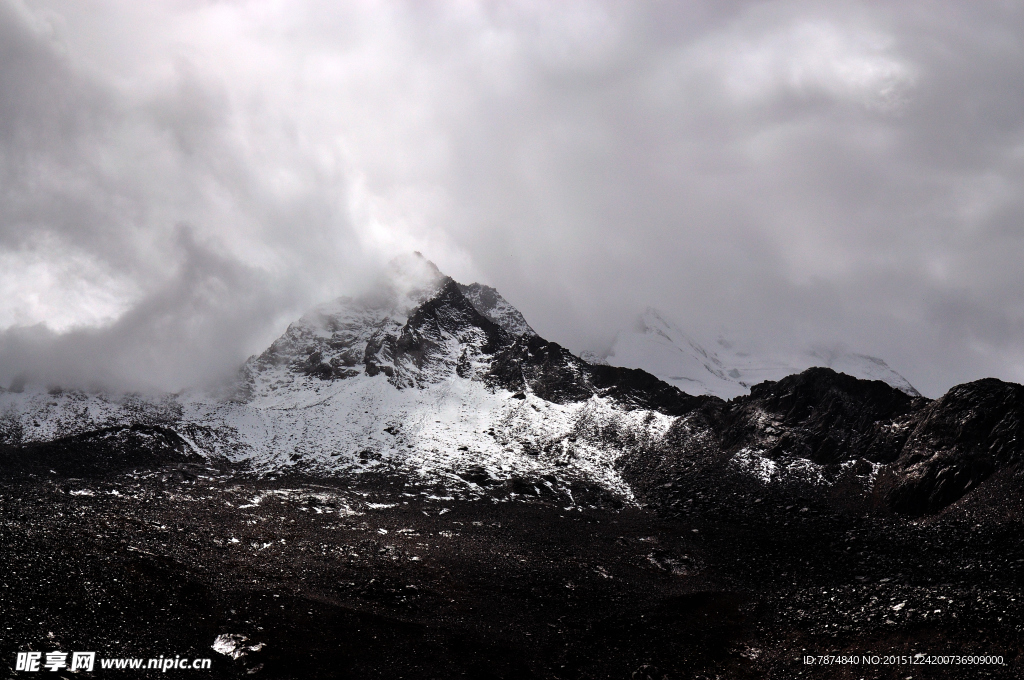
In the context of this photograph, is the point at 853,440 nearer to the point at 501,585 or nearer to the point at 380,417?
the point at 501,585

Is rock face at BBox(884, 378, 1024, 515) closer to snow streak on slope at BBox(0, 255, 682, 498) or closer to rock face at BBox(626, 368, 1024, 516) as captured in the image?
rock face at BBox(626, 368, 1024, 516)

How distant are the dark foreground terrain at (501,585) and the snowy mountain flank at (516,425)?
1040cm

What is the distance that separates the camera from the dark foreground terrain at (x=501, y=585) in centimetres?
4332

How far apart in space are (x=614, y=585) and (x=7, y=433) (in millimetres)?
111739

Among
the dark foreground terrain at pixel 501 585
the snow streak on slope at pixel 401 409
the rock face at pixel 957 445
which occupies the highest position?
the snow streak on slope at pixel 401 409

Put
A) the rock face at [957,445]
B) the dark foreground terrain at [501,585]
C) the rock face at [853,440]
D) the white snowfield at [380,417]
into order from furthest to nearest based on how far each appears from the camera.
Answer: the white snowfield at [380,417], the rock face at [853,440], the rock face at [957,445], the dark foreground terrain at [501,585]

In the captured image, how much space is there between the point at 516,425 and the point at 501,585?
220 ft

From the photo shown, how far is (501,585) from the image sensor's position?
59719 mm

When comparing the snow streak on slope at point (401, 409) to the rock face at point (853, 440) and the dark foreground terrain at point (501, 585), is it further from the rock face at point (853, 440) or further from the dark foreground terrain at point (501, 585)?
the dark foreground terrain at point (501, 585)

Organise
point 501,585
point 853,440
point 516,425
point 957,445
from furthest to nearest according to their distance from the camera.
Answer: point 516,425, point 853,440, point 957,445, point 501,585

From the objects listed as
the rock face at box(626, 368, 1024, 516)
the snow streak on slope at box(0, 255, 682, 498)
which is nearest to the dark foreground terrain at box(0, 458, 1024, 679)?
the rock face at box(626, 368, 1024, 516)

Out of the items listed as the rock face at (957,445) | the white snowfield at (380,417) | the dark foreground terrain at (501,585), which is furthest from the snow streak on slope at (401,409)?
the rock face at (957,445)

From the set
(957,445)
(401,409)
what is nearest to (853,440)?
(957,445)

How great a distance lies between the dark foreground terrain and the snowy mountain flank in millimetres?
10403
